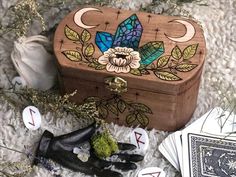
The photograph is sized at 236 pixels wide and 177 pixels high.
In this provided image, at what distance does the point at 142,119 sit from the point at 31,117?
0.89 ft

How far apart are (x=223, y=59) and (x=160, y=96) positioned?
0.29 meters

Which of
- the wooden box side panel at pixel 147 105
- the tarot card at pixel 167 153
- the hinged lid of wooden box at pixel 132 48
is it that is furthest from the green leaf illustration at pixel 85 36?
the tarot card at pixel 167 153

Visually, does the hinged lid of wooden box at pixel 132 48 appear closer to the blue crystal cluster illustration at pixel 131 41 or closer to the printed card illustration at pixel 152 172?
the blue crystal cluster illustration at pixel 131 41

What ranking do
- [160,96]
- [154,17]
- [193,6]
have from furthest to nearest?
[193,6]
[154,17]
[160,96]

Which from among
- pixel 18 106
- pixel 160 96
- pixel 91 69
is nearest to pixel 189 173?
pixel 160 96

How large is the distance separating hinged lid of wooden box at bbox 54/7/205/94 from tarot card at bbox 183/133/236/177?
0.50ft

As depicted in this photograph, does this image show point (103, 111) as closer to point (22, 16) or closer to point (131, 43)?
point (131, 43)

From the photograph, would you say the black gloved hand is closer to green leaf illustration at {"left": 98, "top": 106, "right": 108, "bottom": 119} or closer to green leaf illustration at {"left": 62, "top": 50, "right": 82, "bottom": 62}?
green leaf illustration at {"left": 98, "top": 106, "right": 108, "bottom": 119}

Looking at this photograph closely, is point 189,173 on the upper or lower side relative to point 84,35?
lower

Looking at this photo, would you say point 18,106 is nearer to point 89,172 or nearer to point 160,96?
point 89,172

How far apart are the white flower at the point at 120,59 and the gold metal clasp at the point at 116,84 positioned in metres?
0.02

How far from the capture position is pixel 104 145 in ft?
4.10

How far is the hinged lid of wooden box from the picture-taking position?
120 cm

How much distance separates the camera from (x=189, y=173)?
→ 4.01ft
